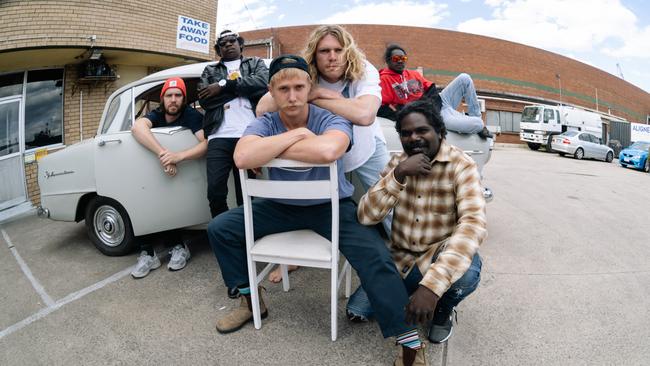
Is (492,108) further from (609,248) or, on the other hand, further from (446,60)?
(609,248)

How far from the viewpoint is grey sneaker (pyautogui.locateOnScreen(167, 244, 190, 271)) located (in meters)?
3.33

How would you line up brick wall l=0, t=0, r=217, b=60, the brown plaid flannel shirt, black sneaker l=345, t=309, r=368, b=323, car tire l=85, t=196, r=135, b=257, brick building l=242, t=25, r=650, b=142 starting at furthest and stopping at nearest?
brick building l=242, t=25, r=650, b=142, brick wall l=0, t=0, r=217, b=60, car tire l=85, t=196, r=135, b=257, black sneaker l=345, t=309, r=368, b=323, the brown plaid flannel shirt

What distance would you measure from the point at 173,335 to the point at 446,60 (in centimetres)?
2705

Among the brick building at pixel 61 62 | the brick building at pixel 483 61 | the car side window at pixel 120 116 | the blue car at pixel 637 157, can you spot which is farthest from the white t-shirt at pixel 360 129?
the brick building at pixel 483 61

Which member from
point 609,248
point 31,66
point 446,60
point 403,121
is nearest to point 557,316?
point 403,121

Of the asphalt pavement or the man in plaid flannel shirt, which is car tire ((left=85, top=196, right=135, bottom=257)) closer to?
the asphalt pavement

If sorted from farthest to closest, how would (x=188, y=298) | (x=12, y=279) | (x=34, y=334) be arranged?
(x=12, y=279) → (x=188, y=298) → (x=34, y=334)

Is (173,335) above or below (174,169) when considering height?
below

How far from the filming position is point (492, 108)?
85.3ft

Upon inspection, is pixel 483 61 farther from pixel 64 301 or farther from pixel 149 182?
pixel 64 301

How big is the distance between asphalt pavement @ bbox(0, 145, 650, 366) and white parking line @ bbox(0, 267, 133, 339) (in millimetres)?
12

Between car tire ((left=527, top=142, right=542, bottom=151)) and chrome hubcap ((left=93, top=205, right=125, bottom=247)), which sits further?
car tire ((left=527, top=142, right=542, bottom=151))

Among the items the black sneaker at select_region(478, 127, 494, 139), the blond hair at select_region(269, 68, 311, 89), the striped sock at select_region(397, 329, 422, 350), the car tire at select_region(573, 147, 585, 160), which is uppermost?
the car tire at select_region(573, 147, 585, 160)

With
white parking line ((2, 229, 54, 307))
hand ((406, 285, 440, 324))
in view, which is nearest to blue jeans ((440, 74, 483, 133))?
hand ((406, 285, 440, 324))
